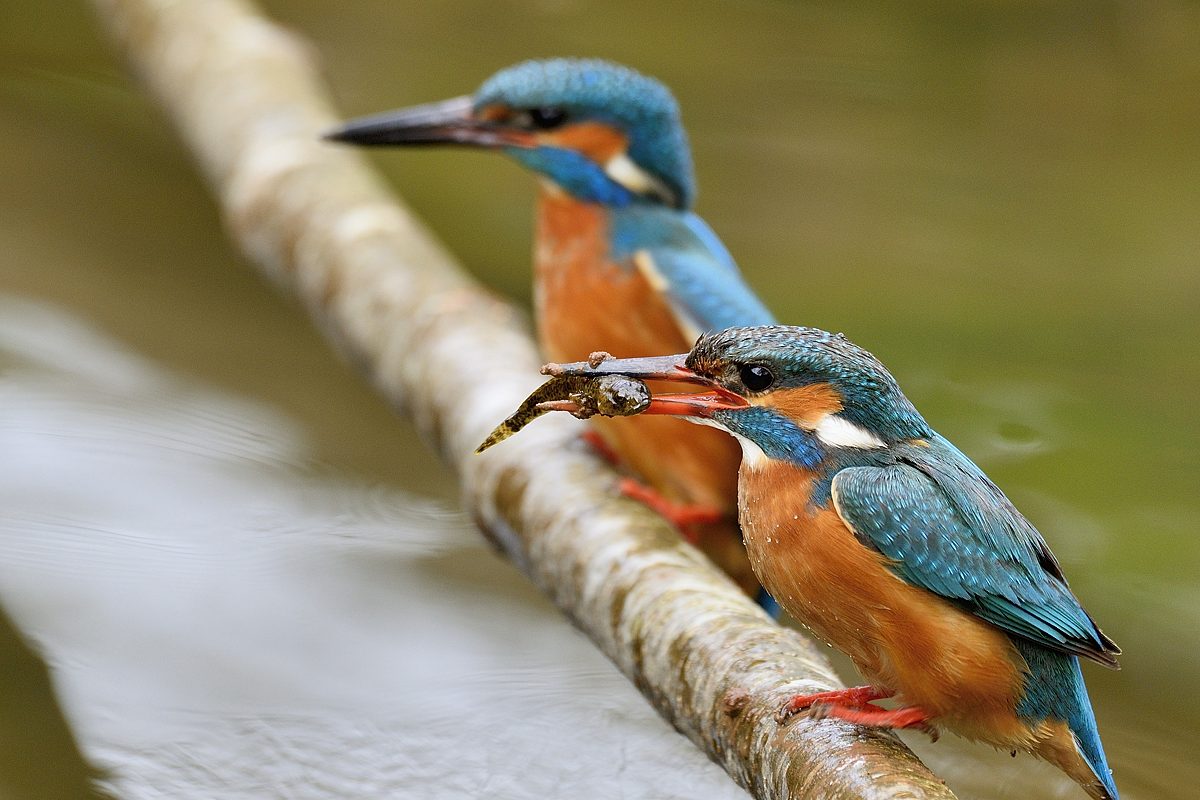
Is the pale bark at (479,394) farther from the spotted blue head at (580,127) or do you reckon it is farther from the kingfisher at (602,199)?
the spotted blue head at (580,127)

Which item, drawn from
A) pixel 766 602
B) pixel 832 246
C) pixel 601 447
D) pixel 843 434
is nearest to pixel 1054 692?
pixel 843 434

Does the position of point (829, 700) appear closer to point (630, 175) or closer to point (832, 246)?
point (630, 175)

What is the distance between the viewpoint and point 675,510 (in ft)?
9.36

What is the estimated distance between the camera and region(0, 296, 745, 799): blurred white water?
271 cm

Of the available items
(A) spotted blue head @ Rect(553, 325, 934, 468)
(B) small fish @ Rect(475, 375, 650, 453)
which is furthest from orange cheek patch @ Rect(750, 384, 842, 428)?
(B) small fish @ Rect(475, 375, 650, 453)

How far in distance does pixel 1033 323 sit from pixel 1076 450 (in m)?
0.69

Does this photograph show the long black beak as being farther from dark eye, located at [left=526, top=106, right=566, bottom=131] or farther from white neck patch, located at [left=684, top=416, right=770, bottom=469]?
white neck patch, located at [left=684, top=416, right=770, bottom=469]

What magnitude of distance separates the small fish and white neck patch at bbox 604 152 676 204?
4.54 feet

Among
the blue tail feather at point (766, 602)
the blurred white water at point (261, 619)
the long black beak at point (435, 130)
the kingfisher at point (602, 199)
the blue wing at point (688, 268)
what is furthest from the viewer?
the long black beak at point (435, 130)

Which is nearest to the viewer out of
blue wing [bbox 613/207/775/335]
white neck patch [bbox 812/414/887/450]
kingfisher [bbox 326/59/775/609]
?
white neck patch [bbox 812/414/887/450]

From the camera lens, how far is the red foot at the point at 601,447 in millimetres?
2928

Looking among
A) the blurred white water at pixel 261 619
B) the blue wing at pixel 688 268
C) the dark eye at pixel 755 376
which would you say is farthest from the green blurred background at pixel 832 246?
the dark eye at pixel 755 376

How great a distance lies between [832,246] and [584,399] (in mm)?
3088

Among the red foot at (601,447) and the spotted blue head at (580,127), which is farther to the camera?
the spotted blue head at (580,127)
